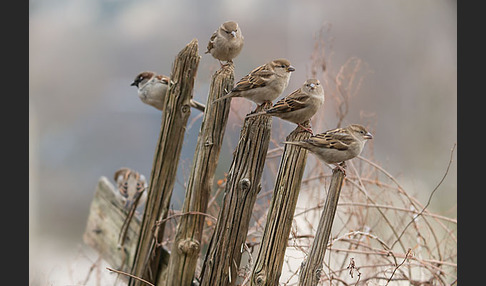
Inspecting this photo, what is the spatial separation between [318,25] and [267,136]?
302cm

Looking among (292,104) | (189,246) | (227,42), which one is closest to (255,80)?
(292,104)

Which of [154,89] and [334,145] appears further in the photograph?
[154,89]

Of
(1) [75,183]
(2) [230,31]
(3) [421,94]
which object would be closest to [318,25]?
(3) [421,94]

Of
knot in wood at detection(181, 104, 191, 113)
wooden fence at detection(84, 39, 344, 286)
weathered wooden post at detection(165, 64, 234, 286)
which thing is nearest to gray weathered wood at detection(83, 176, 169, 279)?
wooden fence at detection(84, 39, 344, 286)

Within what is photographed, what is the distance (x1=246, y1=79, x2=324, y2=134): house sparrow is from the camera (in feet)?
8.23

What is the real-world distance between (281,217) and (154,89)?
1564 mm

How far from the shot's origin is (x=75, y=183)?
5.75 m

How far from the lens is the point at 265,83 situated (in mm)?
2674

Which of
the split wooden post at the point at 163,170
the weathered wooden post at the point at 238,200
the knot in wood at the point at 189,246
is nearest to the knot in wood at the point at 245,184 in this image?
the weathered wooden post at the point at 238,200

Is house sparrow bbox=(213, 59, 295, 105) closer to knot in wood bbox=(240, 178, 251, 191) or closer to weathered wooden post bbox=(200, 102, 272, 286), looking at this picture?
weathered wooden post bbox=(200, 102, 272, 286)

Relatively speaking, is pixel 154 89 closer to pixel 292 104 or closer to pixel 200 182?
pixel 200 182

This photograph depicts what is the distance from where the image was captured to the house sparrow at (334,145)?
2383 mm

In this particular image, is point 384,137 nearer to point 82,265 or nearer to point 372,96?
point 372,96

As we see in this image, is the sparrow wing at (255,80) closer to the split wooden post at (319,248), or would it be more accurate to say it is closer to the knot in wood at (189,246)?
the split wooden post at (319,248)
